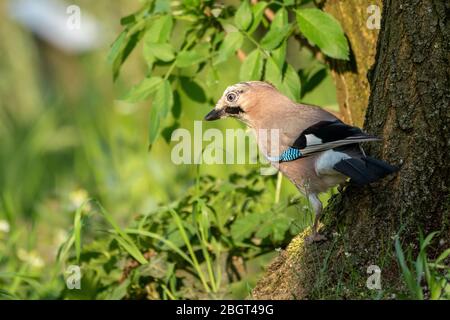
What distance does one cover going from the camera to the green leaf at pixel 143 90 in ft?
16.5

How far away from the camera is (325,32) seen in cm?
483

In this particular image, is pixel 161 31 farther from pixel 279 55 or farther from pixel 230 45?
pixel 279 55

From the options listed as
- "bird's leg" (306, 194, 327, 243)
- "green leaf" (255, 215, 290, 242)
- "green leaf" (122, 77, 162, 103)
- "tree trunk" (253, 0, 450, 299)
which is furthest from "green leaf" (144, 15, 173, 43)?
"tree trunk" (253, 0, 450, 299)

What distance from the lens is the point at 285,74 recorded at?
16.5 ft

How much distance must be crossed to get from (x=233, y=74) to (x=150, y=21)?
148 cm

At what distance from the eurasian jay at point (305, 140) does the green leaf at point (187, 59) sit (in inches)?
14.4

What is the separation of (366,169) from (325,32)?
1302mm

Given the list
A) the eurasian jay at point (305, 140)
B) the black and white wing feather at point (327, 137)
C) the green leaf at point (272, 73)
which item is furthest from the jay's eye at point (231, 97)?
the black and white wing feather at point (327, 137)

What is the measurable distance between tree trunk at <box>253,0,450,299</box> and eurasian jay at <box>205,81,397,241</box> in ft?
0.61

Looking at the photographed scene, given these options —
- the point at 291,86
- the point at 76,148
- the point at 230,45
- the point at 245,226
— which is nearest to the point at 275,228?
the point at 245,226

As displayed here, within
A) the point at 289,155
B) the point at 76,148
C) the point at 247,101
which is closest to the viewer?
the point at 289,155

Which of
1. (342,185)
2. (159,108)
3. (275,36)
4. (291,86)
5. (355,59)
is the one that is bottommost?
(342,185)

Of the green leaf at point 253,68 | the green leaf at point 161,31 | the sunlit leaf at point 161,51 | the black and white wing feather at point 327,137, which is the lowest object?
the black and white wing feather at point 327,137

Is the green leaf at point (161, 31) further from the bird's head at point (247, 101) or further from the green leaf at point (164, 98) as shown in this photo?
the bird's head at point (247, 101)
